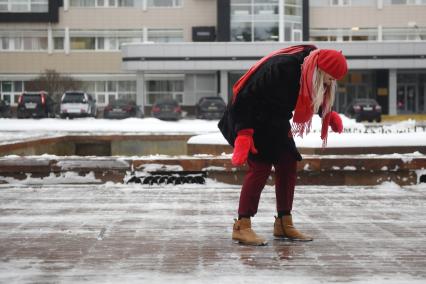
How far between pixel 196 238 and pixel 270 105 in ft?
3.52

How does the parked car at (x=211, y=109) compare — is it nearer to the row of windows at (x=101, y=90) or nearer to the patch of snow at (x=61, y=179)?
the row of windows at (x=101, y=90)

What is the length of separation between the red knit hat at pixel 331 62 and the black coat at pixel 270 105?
0.16 meters

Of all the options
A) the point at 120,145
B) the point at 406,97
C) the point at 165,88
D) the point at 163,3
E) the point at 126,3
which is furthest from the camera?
the point at 126,3

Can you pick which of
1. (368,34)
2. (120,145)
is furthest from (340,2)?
(120,145)

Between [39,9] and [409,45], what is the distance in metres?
27.9

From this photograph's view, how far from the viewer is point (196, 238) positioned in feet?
16.9

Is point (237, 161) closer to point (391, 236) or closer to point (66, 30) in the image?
point (391, 236)

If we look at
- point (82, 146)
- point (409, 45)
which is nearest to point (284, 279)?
point (82, 146)

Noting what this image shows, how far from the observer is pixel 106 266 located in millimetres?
4285

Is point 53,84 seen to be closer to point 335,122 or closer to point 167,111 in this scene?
point 167,111

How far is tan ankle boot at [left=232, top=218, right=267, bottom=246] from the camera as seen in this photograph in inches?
193

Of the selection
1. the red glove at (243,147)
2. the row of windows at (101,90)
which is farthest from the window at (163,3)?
the red glove at (243,147)

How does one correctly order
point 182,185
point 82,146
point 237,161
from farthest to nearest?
point 82,146 < point 182,185 < point 237,161

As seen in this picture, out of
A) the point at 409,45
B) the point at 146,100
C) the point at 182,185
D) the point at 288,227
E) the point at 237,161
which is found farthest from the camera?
the point at 146,100
